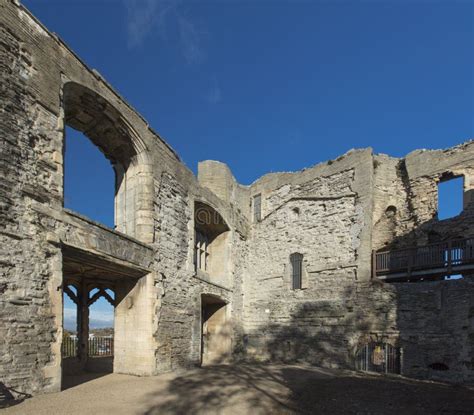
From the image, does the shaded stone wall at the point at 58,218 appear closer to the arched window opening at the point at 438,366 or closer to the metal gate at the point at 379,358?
the metal gate at the point at 379,358

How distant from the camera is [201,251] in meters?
17.2

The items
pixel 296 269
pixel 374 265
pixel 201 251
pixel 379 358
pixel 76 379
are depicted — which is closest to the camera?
pixel 76 379

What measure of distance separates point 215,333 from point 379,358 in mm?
Result: 6691

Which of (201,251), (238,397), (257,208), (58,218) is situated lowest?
(238,397)

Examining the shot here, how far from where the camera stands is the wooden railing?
13.2 metres

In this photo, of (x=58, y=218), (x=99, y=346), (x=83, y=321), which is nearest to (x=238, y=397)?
(x=58, y=218)

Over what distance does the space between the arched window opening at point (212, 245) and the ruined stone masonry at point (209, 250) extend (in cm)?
7

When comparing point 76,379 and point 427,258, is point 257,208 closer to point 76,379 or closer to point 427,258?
point 427,258

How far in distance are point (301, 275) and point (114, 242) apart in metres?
9.71

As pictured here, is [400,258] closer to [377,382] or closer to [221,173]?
[377,382]

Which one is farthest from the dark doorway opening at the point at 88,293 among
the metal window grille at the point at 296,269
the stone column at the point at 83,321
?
the metal window grille at the point at 296,269

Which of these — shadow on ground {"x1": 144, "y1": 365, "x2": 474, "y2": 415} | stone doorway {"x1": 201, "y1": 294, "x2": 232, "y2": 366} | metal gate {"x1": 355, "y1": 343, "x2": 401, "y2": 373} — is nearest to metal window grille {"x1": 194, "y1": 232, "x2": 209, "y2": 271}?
stone doorway {"x1": 201, "y1": 294, "x2": 232, "y2": 366}

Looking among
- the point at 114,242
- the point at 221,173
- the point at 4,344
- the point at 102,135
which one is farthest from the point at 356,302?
the point at 4,344

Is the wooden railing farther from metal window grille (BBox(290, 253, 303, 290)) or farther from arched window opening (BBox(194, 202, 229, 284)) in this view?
arched window opening (BBox(194, 202, 229, 284))
